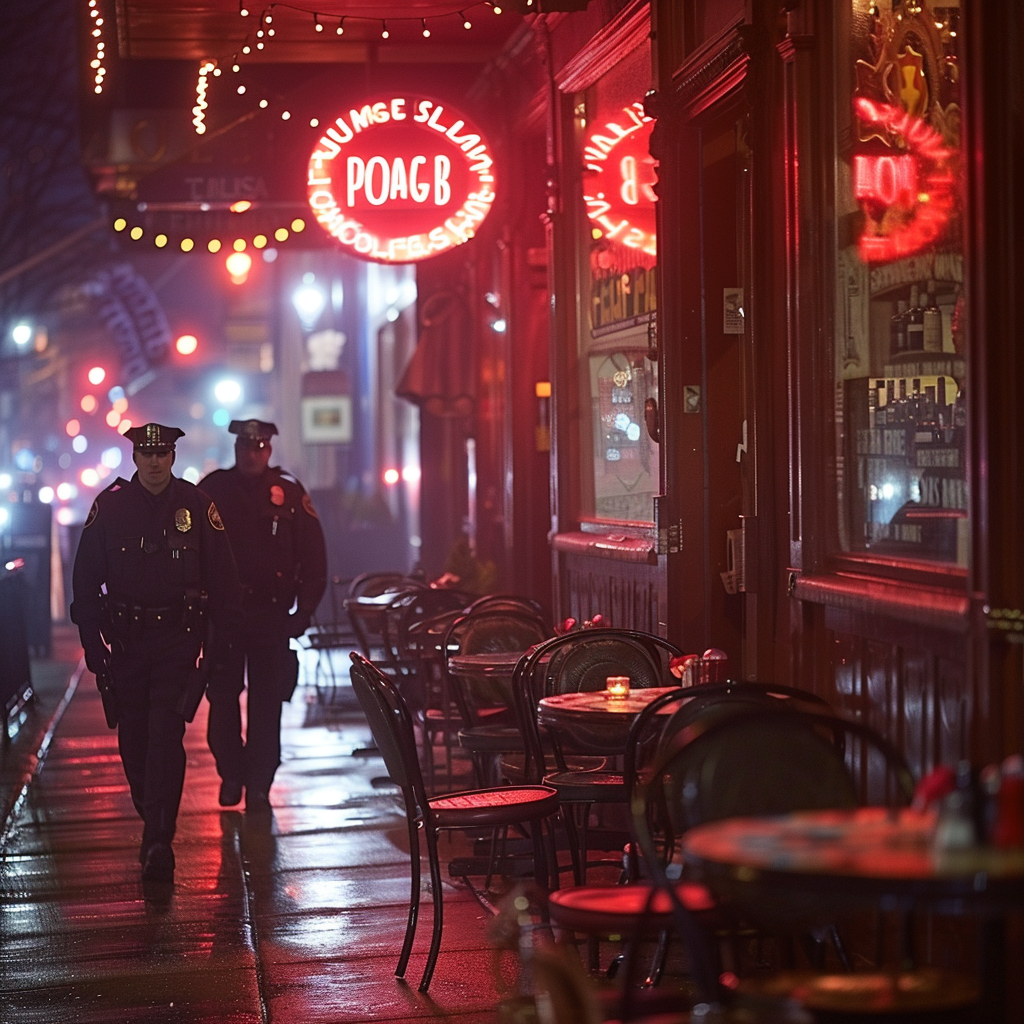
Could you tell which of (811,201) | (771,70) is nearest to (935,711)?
(811,201)

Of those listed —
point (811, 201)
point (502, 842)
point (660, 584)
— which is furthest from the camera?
point (660, 584)

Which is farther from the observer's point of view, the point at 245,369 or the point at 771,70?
the point at 245,369

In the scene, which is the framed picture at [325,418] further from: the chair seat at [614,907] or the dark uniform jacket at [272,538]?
the chair seat at [614,907]

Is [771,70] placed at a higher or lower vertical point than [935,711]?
higher

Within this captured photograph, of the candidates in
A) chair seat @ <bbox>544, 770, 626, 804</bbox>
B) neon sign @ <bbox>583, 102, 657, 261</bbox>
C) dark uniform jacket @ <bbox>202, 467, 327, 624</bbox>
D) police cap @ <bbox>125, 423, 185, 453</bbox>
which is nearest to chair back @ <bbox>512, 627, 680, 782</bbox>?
chair seat @ <bbox>544, 770, 626, 804</bbox>

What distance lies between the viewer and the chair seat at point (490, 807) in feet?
21.0

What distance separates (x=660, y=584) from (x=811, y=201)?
2736 millimetres

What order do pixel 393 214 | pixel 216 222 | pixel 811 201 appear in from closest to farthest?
pixel 811 201 < pixel 393 214 < pixel 216 222

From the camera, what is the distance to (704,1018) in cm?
354

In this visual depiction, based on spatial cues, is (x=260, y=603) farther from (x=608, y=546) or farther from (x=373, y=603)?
(x=373, y=603)

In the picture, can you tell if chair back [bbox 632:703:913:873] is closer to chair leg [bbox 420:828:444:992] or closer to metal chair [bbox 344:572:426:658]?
chair leg [bbox 420:828:444:992]

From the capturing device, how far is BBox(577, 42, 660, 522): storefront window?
9586 millimetres

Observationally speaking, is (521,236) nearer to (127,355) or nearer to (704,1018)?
(704,1018)

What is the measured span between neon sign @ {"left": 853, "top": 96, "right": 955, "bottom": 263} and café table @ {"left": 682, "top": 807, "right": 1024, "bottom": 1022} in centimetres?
285
